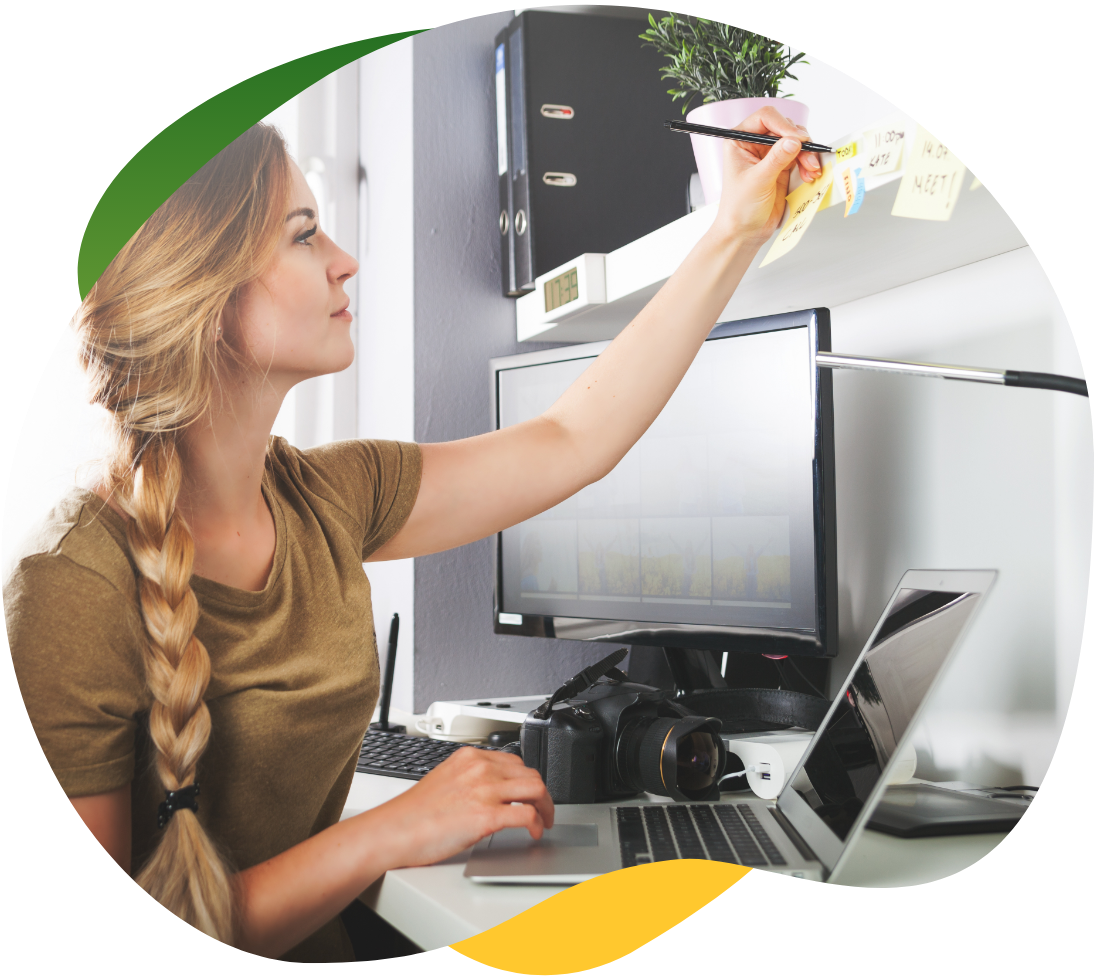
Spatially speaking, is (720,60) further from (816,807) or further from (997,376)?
(816,807)

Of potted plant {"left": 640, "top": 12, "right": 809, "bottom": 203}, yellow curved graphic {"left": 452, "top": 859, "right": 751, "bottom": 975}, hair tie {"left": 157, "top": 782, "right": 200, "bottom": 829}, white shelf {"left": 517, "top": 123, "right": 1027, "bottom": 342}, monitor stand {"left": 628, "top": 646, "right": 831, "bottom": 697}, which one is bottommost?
yellow curved graphic {"left": 452, "top": 859, "right": 751, "bottom": 975}

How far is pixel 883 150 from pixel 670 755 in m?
0.40

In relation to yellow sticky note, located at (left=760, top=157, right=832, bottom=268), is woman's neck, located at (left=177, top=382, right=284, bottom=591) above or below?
below

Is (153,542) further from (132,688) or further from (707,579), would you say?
(707,579)

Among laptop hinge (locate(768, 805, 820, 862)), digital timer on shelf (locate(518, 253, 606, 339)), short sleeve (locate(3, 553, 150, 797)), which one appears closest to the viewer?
short sleeve (locate(3, 553, 150, 797))

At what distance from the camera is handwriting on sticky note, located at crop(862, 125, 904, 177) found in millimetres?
557

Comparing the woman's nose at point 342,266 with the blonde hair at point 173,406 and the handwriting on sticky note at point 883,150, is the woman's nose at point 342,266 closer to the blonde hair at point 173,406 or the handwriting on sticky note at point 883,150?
the blonde hair at point 173,406

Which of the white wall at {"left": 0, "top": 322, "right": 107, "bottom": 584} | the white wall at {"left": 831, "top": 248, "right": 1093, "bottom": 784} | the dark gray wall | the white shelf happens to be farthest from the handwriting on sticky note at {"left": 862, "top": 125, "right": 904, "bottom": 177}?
the white wall at {"left": 0, "top": 322, "right": 107, "bottom": 584}

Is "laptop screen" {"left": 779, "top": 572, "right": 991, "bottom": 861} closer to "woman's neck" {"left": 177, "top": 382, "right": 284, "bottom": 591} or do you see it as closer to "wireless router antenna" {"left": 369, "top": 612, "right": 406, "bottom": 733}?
"wireless router antenna" {"left": 369, "top": 612, "right": 406, "bottom": 733}

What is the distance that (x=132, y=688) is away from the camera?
0.47 meters

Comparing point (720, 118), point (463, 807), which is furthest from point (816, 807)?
point (720, 118)

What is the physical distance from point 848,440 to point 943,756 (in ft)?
0.76

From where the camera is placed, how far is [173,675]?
471 millimetres

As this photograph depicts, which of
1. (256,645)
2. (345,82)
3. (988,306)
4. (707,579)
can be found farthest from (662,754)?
(345,82)
